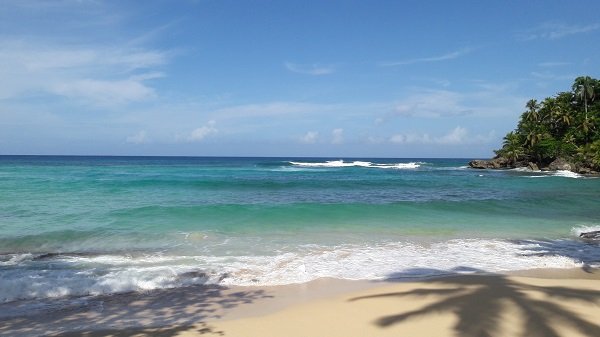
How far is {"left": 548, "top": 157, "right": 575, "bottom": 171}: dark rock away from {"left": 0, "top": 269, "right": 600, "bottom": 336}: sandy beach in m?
53.0

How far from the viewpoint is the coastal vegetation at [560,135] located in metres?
52.3

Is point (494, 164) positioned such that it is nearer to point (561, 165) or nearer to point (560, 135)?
point (560, 135)

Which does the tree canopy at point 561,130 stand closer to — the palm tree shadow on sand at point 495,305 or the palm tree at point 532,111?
the palm tree at point 532,111

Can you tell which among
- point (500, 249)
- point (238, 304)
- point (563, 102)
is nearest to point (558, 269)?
point (500, 249)

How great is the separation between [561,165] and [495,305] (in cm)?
5707

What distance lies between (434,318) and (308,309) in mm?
1868

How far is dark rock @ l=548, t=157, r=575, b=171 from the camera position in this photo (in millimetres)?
51881

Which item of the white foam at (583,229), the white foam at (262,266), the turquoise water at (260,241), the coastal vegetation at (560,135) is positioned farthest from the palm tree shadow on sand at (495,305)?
the coastal vegetation at (560,135)

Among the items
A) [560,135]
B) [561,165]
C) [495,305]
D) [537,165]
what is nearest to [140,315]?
[495,305]

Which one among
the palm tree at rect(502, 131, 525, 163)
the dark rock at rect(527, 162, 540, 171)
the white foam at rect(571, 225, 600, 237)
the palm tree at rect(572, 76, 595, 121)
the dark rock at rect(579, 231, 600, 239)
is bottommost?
the white foam at rect(571, 225, 600, 237)

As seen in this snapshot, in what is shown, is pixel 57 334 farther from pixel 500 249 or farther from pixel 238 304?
pixel 500 249

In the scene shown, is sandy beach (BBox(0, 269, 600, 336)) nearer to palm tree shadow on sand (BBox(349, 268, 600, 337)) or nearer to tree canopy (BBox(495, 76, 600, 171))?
palm tree shadow on sand (BBox(349, 268, 600, 337))

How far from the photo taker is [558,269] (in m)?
8.65

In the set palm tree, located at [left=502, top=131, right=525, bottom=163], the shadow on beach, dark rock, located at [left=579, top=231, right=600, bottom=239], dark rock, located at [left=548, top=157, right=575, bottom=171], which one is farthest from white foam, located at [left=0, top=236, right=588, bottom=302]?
palm tree, located at [left=502, top=131, right=525, bottom=163]
